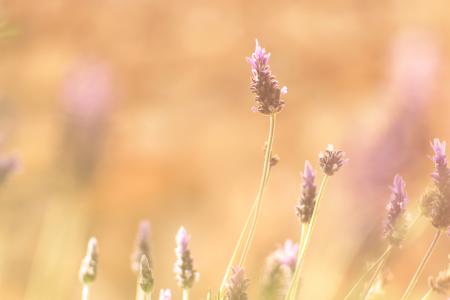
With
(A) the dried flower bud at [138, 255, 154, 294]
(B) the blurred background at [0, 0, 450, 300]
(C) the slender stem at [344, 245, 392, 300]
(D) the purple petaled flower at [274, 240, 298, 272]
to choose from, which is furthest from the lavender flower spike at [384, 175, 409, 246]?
(B) the blurred background at [0, 0, 450, 300]

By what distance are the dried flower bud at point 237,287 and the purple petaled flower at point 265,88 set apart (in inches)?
7.0

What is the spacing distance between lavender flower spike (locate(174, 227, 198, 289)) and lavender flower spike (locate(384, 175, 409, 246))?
207mm

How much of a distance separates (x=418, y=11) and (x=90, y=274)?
12.5ft

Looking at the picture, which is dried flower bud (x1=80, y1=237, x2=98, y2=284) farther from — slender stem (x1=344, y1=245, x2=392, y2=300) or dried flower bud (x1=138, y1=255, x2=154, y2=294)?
slender stem (x1=344, y1=245, x2=392, y2=300)

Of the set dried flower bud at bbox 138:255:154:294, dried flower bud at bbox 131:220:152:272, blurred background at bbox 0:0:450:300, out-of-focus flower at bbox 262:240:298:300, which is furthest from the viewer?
blurred background at bbox 0:0:450:300

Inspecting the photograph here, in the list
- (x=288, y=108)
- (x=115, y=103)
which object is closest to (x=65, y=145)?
(x=115, y=103)

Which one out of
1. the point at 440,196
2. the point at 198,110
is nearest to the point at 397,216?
the point at 440,196

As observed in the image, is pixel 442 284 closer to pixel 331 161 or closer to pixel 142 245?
pixel 331 161

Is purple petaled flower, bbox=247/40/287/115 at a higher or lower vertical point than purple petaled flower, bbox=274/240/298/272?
higher

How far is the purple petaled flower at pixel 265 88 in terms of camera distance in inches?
36.2

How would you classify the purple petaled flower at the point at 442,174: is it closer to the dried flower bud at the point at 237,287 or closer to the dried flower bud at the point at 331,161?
the dried flower bud at the point at 331,161

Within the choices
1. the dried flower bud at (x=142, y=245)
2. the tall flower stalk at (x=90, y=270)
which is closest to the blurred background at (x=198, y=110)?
the dried flower bud at (x=142, y=245)

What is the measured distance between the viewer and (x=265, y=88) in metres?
0.92

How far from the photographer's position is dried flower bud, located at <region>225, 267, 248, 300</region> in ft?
2.75
